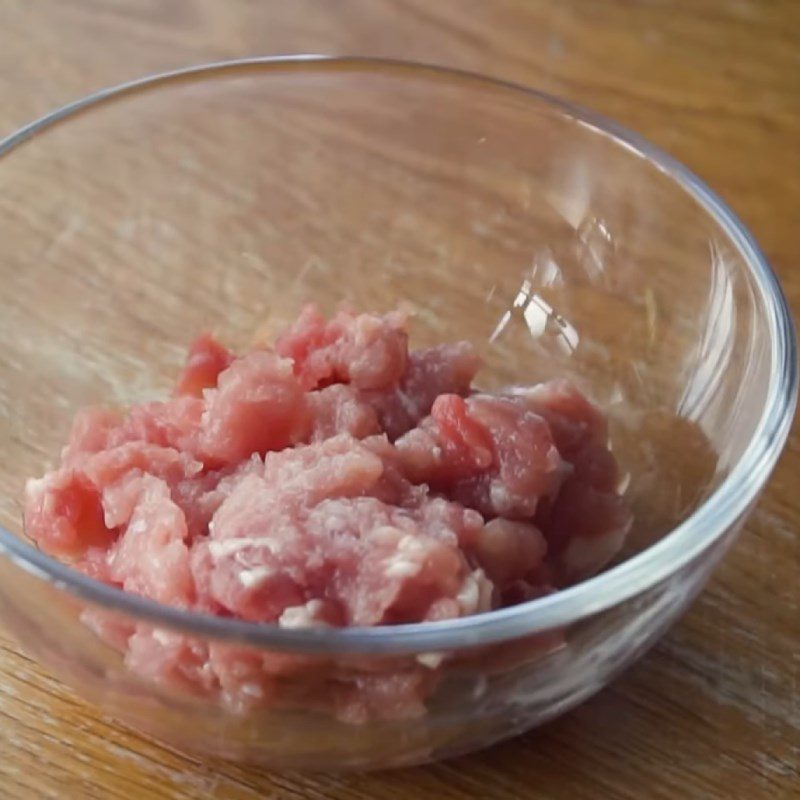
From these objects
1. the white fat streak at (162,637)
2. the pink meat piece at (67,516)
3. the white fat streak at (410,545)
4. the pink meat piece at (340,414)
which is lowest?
the pink meat piece at (67,516)

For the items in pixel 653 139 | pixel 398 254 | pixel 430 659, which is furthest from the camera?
pixel 653 139

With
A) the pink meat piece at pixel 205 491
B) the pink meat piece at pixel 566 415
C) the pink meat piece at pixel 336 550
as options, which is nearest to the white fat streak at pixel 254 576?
the pink meat piece at pixel 336 550

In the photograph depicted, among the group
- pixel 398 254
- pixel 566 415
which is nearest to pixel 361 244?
pixel 398 254

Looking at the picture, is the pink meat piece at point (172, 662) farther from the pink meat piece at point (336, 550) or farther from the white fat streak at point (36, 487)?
the white fat streak at point (36, 487)

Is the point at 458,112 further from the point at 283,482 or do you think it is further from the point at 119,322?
the point at 283,482

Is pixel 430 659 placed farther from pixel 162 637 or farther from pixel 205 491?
pixel 205 491

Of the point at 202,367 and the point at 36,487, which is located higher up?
the point at 202,367
